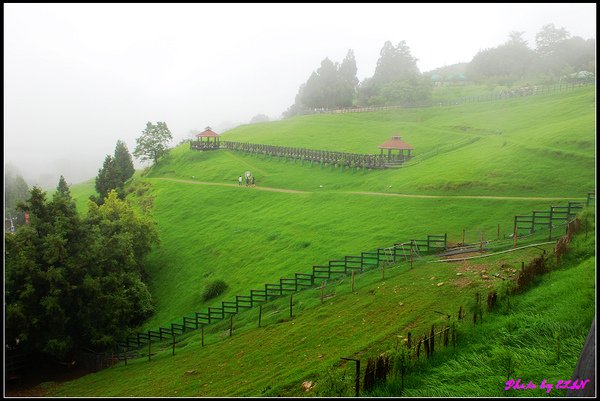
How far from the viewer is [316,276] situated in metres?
28.0

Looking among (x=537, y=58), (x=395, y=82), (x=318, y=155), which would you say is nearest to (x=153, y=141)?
(x=318, y=155)

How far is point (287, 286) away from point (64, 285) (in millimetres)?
13075

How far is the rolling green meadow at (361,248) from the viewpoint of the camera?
1322cm

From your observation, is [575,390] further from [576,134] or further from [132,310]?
[576,134]

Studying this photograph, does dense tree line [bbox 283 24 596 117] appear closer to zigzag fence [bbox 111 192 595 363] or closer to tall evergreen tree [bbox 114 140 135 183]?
tall evergreen tree [bbox 114 140 135 183]

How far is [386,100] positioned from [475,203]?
194 ft

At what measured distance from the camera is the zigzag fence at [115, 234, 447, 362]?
26703 mm

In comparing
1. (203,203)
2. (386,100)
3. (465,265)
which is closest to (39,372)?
(465,265)

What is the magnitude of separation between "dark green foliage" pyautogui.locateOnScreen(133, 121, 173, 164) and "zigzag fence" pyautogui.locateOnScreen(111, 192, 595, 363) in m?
49.1

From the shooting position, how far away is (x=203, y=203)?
53.0 m

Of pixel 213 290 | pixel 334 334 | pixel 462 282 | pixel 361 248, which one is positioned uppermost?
pixel 462 282

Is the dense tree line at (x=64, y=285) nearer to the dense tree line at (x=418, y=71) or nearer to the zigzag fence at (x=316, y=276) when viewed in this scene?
the zigzag fence at (x=316, y=276)

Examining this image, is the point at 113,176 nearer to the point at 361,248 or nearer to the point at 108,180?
the point at 108,180

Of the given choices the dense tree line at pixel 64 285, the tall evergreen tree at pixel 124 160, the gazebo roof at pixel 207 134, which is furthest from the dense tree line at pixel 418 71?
the dense tree line at pixel 64 285
